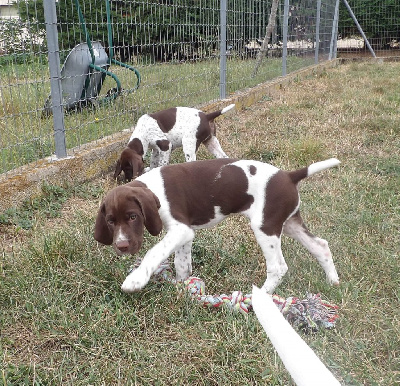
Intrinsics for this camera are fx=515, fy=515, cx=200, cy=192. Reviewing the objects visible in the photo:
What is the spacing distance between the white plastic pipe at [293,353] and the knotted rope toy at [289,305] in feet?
6.26

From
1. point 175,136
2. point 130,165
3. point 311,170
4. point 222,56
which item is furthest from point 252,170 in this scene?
point 222,56

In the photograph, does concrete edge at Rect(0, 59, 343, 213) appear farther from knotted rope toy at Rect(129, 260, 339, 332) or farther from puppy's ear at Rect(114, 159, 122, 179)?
knotted rope toy at Rect(129, 260, 339, 332)

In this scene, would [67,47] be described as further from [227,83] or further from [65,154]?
[227,83]

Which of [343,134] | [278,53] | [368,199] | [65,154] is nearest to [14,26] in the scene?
[65,154]

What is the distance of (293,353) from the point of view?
0.79 m

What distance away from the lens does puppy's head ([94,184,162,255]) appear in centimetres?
278

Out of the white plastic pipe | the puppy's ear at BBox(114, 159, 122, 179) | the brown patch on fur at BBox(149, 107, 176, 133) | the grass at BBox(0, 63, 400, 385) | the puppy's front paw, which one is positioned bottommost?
the grass at BBox(0, 63, 400, 385)

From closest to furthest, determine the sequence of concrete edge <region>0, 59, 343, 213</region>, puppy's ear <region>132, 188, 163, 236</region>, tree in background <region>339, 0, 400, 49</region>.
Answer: puppy's ear <region>132, 188, 163, 236</region>, concrete edge <region>0, 59, 343, 213</region>, tree in background <region>339, 0, 400, 49</region>

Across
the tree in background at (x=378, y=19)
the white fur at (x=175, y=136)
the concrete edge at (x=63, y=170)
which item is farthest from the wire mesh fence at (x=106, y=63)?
the tree in background at (x=378, y=19)

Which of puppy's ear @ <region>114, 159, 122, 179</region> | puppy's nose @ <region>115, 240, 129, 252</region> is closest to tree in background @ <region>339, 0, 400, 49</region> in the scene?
puppy's ear @ <region>114, 159, 122, 179</region>

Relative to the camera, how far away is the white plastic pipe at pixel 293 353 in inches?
30.2

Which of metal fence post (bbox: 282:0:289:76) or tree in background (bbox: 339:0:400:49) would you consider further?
tree in background (bbox: 339:0:400:49)

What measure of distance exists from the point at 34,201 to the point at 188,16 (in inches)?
151

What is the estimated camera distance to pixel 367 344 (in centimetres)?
253
